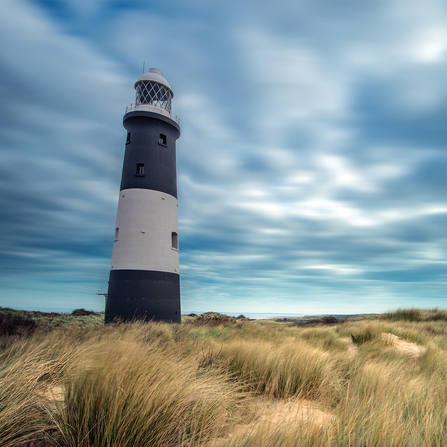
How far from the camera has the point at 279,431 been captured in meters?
2.54

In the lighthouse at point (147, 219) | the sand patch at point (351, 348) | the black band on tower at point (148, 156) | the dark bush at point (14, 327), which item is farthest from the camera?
the black band on tower at point (148, 156)

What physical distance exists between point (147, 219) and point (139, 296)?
3.68 metres

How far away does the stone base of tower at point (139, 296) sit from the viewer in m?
14.6

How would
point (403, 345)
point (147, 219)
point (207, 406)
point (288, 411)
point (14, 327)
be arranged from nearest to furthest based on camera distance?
point (207, 406)
point (288, 411)
point (403, 345)
point (14, 327)
point (147, 219)

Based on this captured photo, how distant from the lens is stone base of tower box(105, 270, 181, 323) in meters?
14.6

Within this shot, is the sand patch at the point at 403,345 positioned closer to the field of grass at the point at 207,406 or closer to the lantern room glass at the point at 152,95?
the field of grass at the point at 207,406

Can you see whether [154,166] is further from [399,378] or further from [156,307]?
[399,378]

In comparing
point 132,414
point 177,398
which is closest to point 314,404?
point 177,398

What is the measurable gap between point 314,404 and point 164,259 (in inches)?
479

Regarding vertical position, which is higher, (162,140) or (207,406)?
(162,140)

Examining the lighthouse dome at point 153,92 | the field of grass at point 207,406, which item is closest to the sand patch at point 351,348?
the field of grass at point 207,406

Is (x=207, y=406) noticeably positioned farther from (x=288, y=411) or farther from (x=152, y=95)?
(x=152, y=95)

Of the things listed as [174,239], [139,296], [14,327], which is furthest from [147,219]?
[14,327]

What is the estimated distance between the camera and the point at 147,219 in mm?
15531
